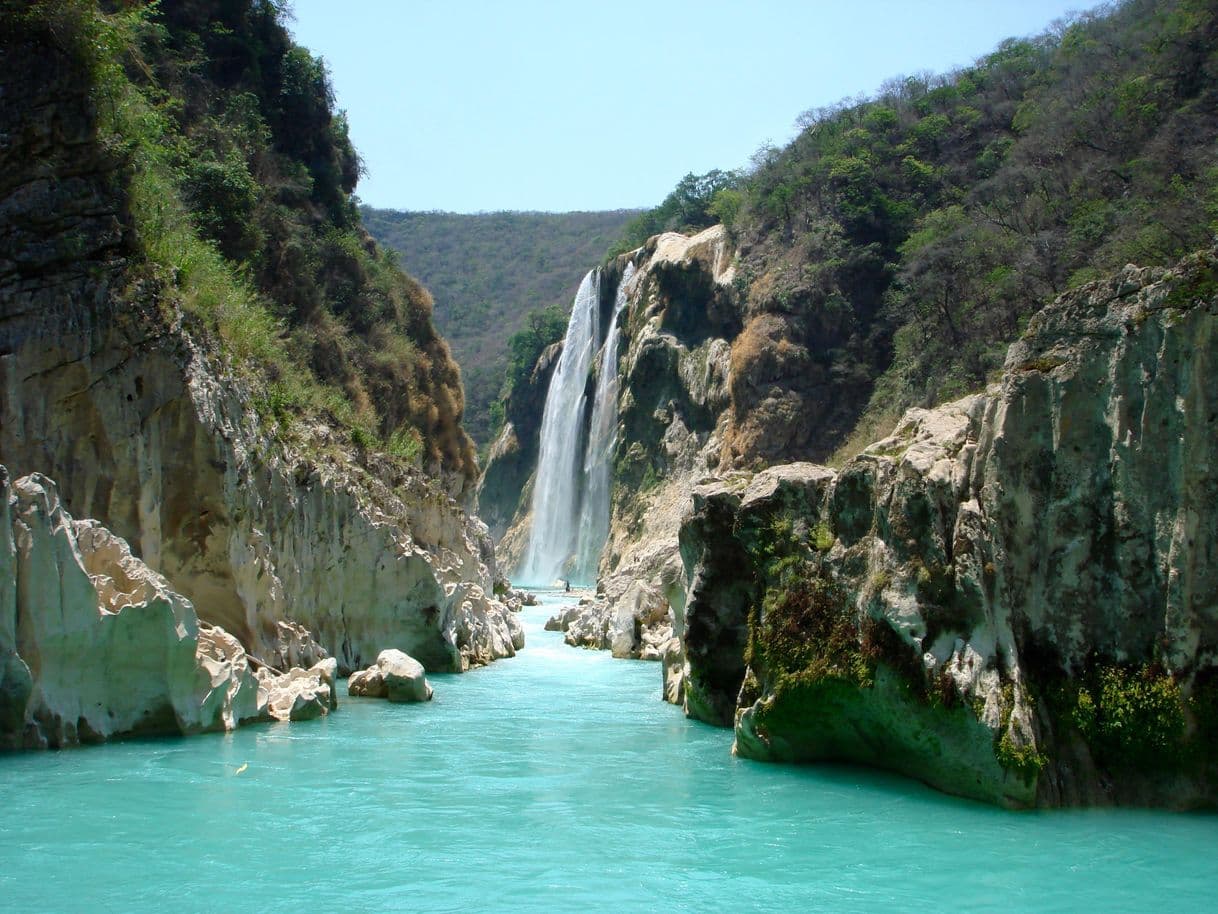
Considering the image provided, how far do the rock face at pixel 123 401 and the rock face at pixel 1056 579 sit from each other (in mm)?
9129

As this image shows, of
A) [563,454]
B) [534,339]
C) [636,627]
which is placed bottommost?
[636,627]

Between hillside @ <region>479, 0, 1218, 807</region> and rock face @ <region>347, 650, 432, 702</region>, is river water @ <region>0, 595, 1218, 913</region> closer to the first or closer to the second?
hillside @ <region>479, 0, 1218, 807</region>

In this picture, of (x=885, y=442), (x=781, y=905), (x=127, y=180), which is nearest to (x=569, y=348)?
(x=127, y=180)

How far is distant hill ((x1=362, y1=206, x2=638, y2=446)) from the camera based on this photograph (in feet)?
384

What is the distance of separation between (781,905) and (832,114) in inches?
2034

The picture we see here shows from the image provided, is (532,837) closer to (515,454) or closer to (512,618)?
(512,618)

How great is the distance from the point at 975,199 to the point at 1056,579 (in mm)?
32328

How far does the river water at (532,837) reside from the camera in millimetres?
7152

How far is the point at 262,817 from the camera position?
356 inches

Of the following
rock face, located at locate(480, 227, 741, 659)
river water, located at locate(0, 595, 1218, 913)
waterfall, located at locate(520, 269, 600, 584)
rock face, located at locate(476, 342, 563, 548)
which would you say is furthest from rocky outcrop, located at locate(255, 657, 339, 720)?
rock face, located at locate(476, 342, 563, 548)

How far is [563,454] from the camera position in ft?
211

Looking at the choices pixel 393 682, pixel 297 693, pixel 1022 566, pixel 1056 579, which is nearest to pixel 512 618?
pixel 393 682

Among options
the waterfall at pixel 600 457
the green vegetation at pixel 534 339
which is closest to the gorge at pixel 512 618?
the waterfall at pixel 600 457

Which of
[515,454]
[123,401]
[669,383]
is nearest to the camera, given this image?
[123,401]
